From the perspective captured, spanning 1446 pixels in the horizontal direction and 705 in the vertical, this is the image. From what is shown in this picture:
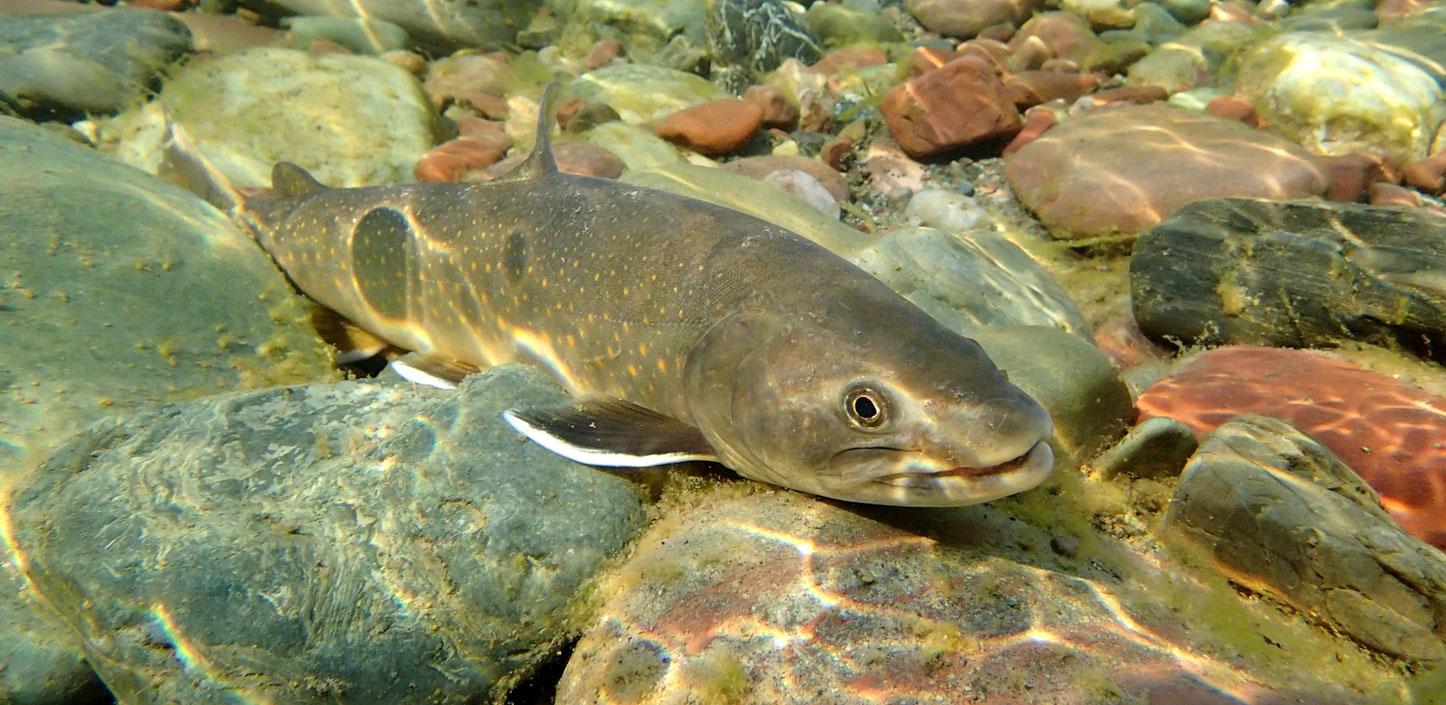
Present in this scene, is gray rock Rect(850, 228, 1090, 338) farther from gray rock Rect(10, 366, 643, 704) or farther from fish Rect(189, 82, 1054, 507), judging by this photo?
gray rock Rect(10, 366, 643, 704)

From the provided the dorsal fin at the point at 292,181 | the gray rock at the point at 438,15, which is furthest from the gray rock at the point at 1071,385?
the gray rock at the point at 438,15

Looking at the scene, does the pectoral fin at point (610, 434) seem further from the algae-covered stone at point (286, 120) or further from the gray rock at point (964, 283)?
the algae-covered stone at point (286, 120)

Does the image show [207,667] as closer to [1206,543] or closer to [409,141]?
[1206,543]

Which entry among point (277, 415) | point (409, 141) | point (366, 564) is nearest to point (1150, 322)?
point (366, 564)

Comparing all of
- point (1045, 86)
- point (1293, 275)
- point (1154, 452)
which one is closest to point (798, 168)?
point (1045, 86)

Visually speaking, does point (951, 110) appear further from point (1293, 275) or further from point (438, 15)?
point (438, 15)

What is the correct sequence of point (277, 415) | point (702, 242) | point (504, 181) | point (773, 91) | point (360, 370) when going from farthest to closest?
point (773, 91)
point (360, 370)
point (504, 181)
point (702, 242)
point (277, 415)
